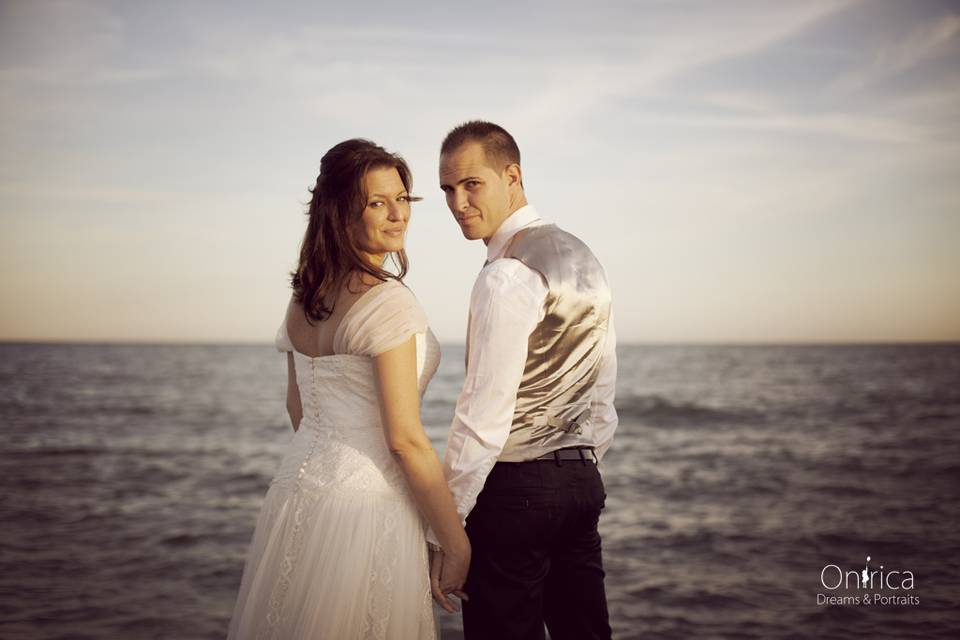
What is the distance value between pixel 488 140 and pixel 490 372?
2.63 feet

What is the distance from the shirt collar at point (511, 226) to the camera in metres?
2.44

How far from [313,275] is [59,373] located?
40.5m

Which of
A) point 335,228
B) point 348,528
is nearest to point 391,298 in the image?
A: point 335,228

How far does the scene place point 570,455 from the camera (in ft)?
7.50

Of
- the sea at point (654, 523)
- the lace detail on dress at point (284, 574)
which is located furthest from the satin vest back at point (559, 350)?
the sea at point (654, 523)

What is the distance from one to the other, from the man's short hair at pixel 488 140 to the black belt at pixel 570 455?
93cm

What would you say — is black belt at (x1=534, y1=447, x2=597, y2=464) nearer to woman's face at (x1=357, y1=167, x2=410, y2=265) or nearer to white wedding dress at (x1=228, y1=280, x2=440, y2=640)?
white wedding dress at (x1=228, y1=280, x2=440, y2=640)

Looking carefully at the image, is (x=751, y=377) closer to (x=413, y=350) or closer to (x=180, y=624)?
(x=180, y=624)

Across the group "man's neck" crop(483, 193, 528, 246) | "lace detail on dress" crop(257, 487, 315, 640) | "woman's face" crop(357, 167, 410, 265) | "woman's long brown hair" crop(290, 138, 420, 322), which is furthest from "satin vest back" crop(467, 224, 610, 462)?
"lace detail on dress" crop(257, 487, 315, 640)

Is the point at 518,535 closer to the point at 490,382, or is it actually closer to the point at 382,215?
the point at 490,382

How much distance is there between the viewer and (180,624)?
534cm

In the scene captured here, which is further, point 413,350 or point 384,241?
point 384,241

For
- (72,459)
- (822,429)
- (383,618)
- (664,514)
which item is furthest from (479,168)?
(822,429)

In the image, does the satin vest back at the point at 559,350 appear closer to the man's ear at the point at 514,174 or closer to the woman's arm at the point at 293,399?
the man's ear at the point at 514,174
